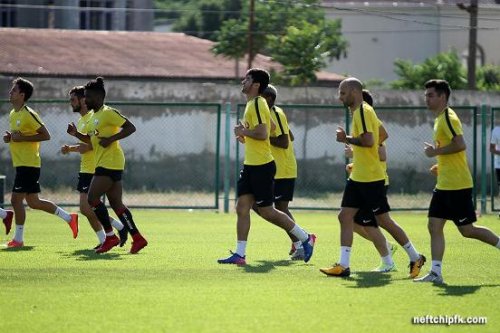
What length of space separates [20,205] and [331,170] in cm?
1489

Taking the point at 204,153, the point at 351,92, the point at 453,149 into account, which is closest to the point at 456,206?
the point at 453,149

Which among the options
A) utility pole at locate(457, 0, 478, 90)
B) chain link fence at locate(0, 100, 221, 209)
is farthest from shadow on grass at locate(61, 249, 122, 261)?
utility pole at locate(457, 0, 478, 90)

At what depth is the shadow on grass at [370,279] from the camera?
39.2ft

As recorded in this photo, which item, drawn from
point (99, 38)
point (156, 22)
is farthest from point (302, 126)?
point (156, 22)

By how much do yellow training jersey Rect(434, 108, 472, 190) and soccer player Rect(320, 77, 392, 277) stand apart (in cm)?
69

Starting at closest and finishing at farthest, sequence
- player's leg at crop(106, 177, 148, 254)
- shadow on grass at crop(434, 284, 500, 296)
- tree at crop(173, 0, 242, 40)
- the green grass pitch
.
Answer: the green grass pitch < shadow on grass at crop(434, 284, 500, 296) < player's leg at crop(106, 177, 148, 254) < tree at crop(173, 0, 242, 40)

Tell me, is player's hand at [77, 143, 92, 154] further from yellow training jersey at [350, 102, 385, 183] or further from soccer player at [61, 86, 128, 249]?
yellow training jersey at [350, 102, 385, 183]

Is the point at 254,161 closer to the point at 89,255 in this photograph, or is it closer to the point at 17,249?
the point at 89,255

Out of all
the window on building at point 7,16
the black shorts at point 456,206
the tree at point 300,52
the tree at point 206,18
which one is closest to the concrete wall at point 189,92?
the tree at point 300,52

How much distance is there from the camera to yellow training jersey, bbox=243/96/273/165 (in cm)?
1362

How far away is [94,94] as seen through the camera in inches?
574

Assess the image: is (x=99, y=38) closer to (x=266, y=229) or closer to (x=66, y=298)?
(x=266, y=229)

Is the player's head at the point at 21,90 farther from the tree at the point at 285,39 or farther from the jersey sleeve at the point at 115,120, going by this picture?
A: the tree at the point at 285,39

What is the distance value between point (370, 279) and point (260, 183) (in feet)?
6.44
